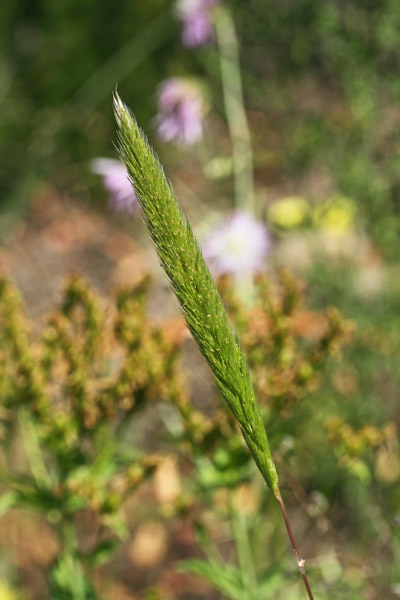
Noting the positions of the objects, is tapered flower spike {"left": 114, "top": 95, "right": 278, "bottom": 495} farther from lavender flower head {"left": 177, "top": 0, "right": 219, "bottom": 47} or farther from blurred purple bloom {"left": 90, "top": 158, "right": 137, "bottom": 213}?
lavender flower head {"left": 177, "top": 0, "right": 219, "bottom": 47}

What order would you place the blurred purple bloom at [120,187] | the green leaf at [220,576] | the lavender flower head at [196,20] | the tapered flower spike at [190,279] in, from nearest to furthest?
the tapered flower spike at [190,279] < the green leaf at [220,576] < the blurred purple bloom at [120,187] < the lavender flower head at [196,20]

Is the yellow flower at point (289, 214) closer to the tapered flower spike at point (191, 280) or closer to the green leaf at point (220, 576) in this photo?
the green leaf at point (220, 576)

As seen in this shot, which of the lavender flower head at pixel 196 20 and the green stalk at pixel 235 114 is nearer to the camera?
the green stalk at pixel 235 114

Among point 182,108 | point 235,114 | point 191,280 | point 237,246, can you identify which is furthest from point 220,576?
point 235,114

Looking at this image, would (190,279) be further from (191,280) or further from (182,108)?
(182,108)

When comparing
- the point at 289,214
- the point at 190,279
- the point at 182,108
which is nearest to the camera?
the point at 190,279

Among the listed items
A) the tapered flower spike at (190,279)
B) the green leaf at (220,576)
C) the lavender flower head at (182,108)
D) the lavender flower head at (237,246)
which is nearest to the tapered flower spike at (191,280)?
the tapered flower spike at (190,279)

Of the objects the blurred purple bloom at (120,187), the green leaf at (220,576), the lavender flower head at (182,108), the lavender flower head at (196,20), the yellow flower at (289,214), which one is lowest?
the green leaf at (220,576)
